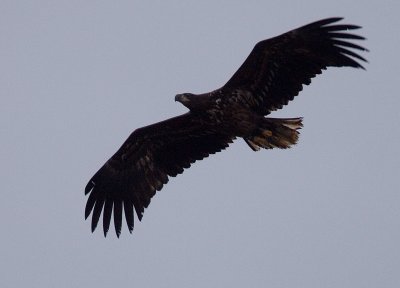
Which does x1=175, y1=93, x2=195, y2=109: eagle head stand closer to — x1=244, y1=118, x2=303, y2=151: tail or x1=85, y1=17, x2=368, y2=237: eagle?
x1=85, y1=17, x2=368, y2=237: eagle

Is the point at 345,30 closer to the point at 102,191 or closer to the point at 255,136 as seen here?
the point at 255,136

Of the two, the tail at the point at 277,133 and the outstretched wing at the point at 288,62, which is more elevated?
the outstretched wing at the point at 288,62

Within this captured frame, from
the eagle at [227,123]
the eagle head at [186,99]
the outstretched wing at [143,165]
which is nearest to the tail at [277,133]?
the eagle at [227,123]

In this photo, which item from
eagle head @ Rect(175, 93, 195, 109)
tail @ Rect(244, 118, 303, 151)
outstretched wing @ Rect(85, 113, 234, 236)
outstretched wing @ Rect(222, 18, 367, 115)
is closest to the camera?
outstretched wing @ Rect(222, 18, 367, 115)

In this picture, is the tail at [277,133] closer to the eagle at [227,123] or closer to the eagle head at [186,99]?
the eagle at [227,123]

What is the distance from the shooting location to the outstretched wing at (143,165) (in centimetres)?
1898

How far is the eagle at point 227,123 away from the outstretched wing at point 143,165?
19 millimetres

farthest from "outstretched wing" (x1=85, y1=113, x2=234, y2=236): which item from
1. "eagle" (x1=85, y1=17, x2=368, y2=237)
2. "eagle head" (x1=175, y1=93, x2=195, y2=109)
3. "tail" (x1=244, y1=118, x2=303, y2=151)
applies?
"tail" (x1=244, y1=118, x2=303, y2=151)

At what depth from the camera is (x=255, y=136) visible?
17984 mm

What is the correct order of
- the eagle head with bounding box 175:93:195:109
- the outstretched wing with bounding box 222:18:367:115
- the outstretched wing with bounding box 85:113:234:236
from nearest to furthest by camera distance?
the outstretched wing with bounding box 222:18:367:115
the eagle head with bounding box 175:93:195:109
the outstretched wing with bounding box 85:113:234:236

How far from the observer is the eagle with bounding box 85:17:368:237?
17016 mm

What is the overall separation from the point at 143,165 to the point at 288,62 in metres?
3.93

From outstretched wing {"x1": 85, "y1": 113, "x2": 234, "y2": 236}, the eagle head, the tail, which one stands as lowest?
the tail

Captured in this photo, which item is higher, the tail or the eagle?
the eagle
